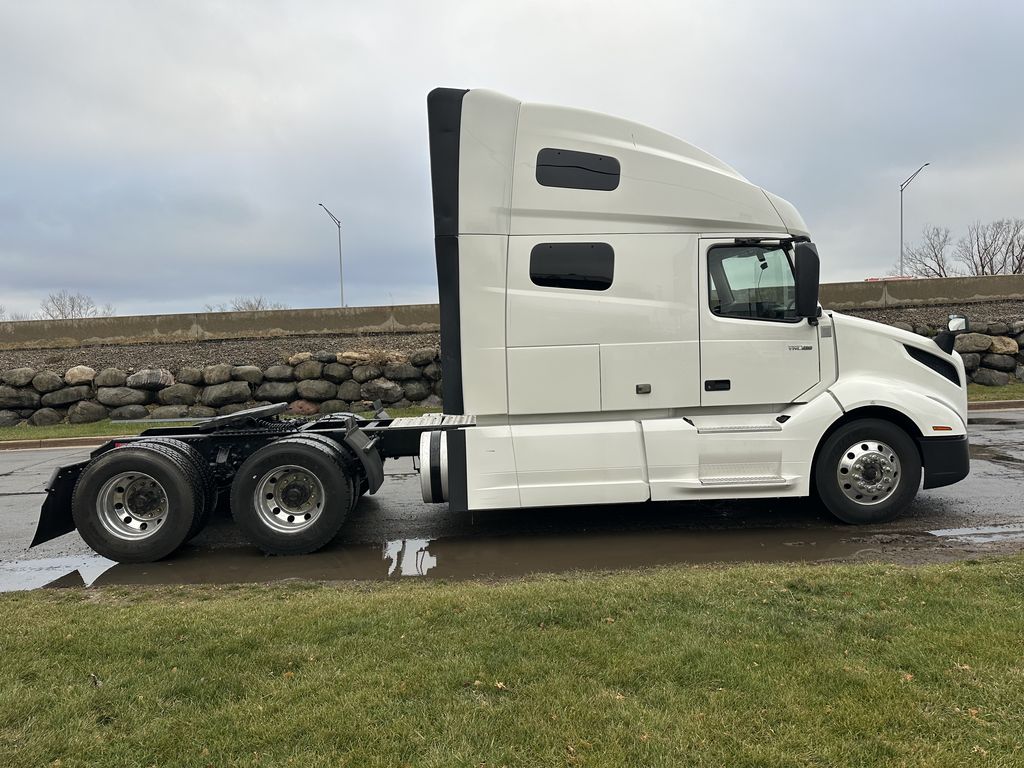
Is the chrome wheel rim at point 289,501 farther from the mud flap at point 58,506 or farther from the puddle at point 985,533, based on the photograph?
the puddle at point 985,533

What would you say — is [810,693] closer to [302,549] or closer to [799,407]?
[799,407]

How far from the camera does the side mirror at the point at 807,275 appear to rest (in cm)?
580

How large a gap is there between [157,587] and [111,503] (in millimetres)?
1267

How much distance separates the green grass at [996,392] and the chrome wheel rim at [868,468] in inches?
436

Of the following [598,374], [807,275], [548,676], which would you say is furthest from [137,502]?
[807,275]

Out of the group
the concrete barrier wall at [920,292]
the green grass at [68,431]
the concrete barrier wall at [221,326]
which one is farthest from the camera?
the concrete barrier wall at [920,292]

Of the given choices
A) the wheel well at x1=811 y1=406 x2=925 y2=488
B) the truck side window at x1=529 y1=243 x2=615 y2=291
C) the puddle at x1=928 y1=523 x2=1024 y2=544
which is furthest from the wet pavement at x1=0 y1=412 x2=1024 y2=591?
the truck side window at x1=529 y1=243 x2=615 y2=291

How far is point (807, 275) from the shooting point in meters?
5.80

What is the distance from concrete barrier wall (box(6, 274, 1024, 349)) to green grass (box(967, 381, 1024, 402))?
435 cm

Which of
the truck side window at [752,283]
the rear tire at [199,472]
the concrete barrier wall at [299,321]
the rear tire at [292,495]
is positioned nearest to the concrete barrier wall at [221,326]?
the concrete barrier wall at [299,321]

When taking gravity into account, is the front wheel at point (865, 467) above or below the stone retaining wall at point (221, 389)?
below

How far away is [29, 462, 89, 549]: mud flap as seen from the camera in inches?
223

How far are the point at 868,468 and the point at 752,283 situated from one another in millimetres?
2002

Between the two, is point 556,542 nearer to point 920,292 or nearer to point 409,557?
point 409,557
